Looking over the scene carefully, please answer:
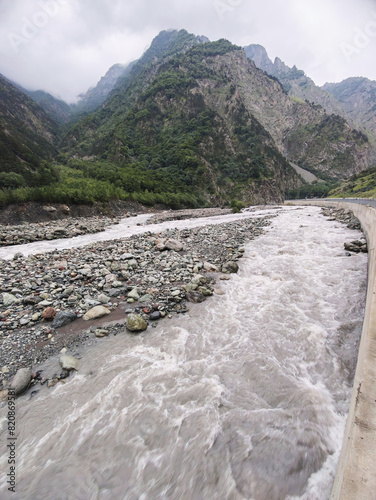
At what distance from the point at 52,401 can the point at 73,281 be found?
19.1ft

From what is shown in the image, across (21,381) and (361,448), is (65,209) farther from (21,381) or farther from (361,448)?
(361,448)

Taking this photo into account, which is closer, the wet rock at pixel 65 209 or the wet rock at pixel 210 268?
the wet rock at pixel 210 268

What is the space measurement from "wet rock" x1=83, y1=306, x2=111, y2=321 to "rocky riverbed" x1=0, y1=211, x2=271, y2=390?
33mm

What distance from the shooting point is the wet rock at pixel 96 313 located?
7793mm

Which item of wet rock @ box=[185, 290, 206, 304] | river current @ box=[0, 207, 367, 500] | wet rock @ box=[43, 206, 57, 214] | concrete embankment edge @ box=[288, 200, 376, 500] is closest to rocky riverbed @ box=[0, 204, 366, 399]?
wet rock @ box=[185, 290, 206, 304]

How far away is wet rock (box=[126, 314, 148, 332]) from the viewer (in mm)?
7155

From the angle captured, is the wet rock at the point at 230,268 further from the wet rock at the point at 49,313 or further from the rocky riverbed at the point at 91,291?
the wet rock at the point at 49,313

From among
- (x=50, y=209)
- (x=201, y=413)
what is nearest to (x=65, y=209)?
(x=50, y=209)

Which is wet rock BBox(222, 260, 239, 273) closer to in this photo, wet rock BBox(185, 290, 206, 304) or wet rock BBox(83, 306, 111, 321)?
wet rock BBox(185, 290, 206, 304)

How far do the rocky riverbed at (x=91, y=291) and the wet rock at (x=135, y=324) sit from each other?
0.10 ft

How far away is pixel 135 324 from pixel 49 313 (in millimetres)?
3210

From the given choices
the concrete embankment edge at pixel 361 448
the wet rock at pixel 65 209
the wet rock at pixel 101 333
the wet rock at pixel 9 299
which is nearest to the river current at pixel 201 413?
the wet rock at pixel 101 333

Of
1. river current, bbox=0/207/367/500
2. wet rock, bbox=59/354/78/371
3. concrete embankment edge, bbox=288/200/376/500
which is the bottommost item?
river current, bbox=0/207/367/500

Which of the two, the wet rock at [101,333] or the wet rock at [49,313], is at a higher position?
the wet rock at [49,313]
